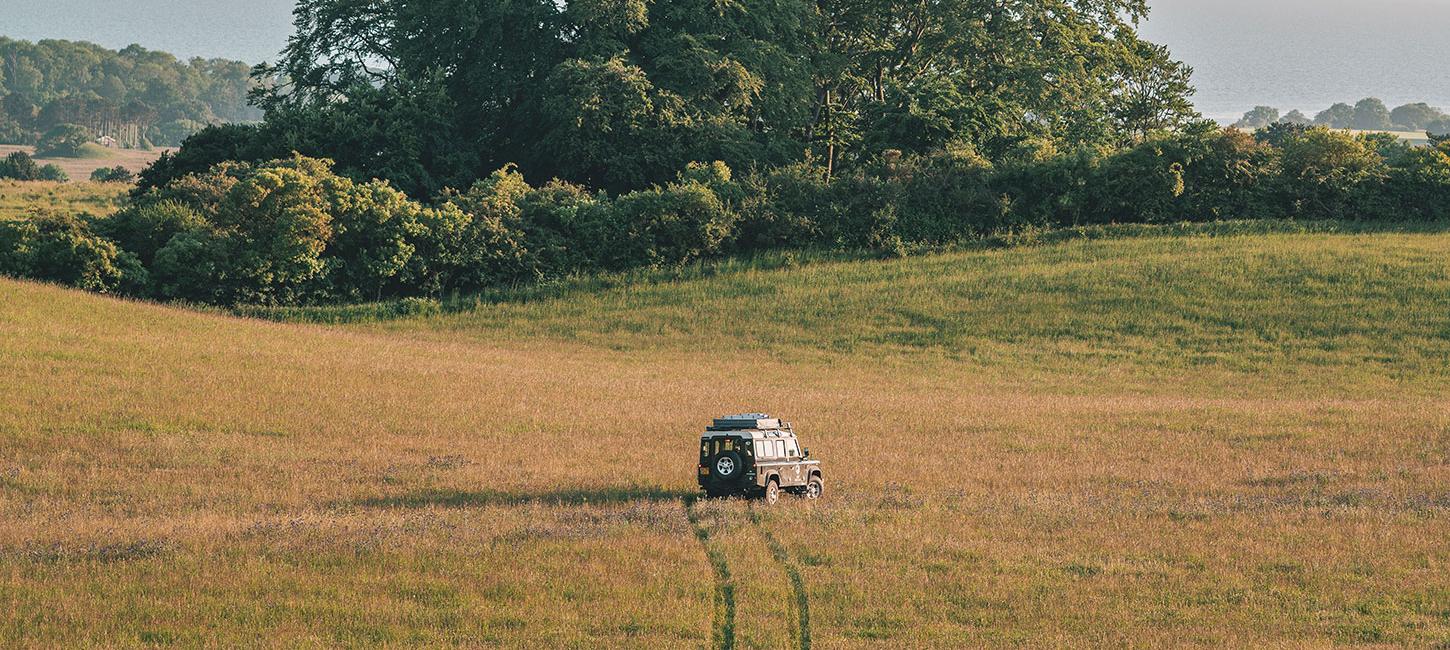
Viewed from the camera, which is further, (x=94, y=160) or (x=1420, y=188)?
(x=94, y=160)

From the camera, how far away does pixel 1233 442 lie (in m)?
32.0

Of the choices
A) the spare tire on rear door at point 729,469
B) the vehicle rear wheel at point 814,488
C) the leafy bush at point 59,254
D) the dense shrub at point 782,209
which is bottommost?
the vehicle rear wheel at point 814,488

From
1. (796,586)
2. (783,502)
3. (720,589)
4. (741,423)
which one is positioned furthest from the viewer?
(741,423)

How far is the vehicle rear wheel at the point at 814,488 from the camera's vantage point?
25.0m

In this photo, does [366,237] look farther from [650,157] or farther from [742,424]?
[742,424]

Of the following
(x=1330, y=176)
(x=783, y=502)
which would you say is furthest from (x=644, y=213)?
(x=783, y=502)

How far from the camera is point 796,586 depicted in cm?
1791

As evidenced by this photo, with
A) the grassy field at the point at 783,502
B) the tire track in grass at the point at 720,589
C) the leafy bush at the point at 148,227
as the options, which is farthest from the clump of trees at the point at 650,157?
the tire track in grass at the point at 720,589

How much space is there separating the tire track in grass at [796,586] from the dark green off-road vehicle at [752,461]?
1.28 m

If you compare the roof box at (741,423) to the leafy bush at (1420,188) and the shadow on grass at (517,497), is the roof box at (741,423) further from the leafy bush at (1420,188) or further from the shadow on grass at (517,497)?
the leafy bush at (1420,188)

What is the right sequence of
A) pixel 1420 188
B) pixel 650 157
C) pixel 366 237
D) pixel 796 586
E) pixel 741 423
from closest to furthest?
pixel 796 586 < pixel 741 423 < pixel 366 237 < pixel 1420 188 < pixel 650 157

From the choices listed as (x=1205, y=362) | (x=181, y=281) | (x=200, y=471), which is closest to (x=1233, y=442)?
(x=1205, y=362)

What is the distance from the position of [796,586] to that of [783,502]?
19.6 ft

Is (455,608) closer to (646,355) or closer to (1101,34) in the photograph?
(646,355)
